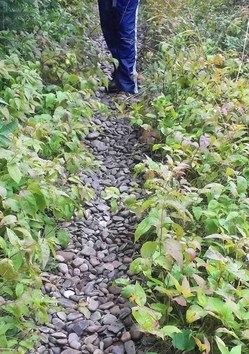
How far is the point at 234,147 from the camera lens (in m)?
2.99

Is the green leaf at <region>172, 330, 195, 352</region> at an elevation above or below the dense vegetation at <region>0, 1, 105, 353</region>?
below

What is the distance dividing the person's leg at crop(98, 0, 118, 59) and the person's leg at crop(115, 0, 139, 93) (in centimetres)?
7

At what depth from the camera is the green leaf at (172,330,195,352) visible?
1.90 m

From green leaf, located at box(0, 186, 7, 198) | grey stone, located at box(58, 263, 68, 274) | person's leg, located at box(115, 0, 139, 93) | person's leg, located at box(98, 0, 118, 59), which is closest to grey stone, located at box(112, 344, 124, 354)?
grey stone, located at box(58, 263, 68, 274)

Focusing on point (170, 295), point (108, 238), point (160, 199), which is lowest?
point (108, 238)

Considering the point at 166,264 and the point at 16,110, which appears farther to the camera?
the point at 16,110

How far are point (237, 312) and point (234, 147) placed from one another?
1326mm

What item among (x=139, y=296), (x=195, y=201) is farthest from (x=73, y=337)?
(x=195, y=201)

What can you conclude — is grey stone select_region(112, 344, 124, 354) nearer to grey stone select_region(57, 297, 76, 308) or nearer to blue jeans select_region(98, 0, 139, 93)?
grey stone select_region(57, 297, 76, 308)

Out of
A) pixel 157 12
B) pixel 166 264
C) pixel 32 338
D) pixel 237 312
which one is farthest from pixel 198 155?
pixel 157 12

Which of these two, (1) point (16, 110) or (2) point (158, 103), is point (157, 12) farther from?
(1) point (16, 110)

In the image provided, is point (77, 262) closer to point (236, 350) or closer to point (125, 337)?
point (125, 337)

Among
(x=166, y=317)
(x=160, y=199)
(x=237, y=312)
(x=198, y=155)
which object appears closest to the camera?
(x=237, y=312)

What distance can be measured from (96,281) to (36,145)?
72cm
